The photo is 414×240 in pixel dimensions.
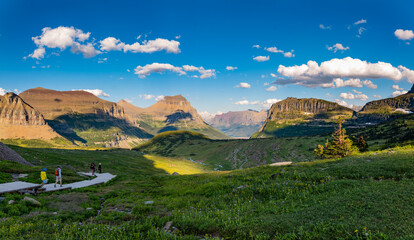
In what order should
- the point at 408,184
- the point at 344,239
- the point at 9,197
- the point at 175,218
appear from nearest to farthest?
1. the point at 344,239
2. the point at 175,218
3. the point at 408,184
4. the point at 9,197

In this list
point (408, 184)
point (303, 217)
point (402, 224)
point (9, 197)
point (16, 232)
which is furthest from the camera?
point (9, 197)

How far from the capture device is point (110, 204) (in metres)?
20.4

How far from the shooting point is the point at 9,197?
61.3 ft

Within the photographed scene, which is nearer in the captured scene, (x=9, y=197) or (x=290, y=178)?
(x=9, y=197)

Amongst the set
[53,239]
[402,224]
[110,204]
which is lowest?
[110,204]

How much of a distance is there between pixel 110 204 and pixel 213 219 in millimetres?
12260

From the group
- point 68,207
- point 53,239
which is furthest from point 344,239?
point 68,207

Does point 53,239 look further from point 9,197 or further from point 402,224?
point 402,224

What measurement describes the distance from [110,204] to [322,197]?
19.7m

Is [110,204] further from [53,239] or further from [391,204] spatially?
[391,204]

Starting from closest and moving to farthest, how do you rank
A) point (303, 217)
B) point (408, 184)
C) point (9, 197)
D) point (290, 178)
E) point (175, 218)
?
point (303, 217)
point (175, 218)
point (408, 184)
point (9, 197)
point (290, 178)

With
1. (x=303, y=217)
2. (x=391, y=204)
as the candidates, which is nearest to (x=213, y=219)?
(x=303, y=217)

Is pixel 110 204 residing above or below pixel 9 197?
below

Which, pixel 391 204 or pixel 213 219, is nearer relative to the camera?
pixel 391 204
